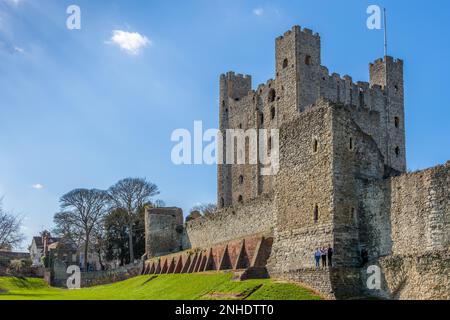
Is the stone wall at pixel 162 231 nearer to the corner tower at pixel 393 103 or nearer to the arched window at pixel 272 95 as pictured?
the arched window at pixel 272 95

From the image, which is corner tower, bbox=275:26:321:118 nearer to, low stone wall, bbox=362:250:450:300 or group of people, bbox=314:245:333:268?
group of people, bbox=314:245:333:268

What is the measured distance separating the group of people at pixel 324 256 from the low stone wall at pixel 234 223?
350 inches

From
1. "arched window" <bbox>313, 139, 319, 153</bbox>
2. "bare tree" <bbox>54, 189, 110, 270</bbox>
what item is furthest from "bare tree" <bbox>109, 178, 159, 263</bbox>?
"arched window" <bbox>313, 139, 319, 153</bbox>

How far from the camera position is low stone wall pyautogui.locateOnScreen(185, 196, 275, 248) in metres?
47.3

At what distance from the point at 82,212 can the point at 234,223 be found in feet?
145

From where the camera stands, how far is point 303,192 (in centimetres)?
3656

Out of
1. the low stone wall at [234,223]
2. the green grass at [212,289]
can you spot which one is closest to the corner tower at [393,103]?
the low stone wall at [234,223]

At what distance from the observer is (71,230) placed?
91.9 metres

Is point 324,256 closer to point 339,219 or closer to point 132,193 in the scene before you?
point 339,219

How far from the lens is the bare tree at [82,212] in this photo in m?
91.4

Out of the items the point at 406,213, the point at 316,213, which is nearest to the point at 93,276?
the point at 316,213

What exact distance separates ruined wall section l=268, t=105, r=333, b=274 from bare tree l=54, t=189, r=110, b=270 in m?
56.1
